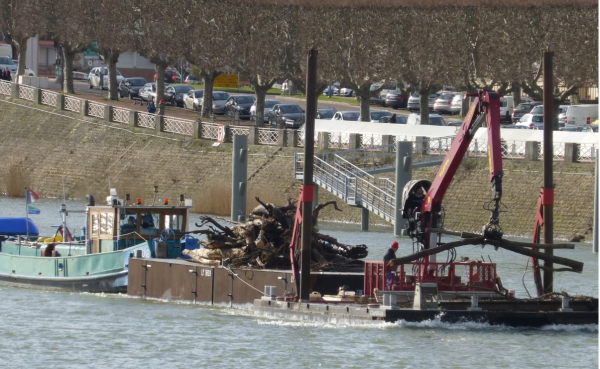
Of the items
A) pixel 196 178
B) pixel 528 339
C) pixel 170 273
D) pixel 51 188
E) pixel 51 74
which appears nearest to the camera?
pixel 528 339

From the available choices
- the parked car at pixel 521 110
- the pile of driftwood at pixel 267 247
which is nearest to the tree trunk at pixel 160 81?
the parked car at pixel 521 110

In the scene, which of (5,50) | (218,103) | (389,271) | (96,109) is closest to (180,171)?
(96,109)

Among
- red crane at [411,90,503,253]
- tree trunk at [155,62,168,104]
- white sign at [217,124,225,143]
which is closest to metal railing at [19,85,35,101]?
tree trunk at [155,62,168,104]

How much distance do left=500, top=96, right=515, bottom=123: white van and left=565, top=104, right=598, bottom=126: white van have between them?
2.99m

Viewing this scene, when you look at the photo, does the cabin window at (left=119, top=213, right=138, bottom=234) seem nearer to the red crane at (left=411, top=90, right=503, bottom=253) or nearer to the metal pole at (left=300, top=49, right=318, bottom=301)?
the metal pole at (left=300, top=49, right=318, bottom=301)

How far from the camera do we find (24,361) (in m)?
25.8

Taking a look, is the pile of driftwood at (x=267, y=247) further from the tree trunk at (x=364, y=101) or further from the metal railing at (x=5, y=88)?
the metal railing at (x=5, y=88)

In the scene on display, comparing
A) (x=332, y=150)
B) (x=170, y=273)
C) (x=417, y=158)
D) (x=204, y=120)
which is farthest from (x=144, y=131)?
(x=170, y=273)

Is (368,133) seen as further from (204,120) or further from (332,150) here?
(204,120)

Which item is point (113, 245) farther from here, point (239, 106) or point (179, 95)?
point (179, 95)

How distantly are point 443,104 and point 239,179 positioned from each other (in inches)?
1043

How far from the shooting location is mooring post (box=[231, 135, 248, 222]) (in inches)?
1980

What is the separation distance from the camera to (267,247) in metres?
32.1

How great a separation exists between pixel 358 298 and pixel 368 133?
85.1 ft
